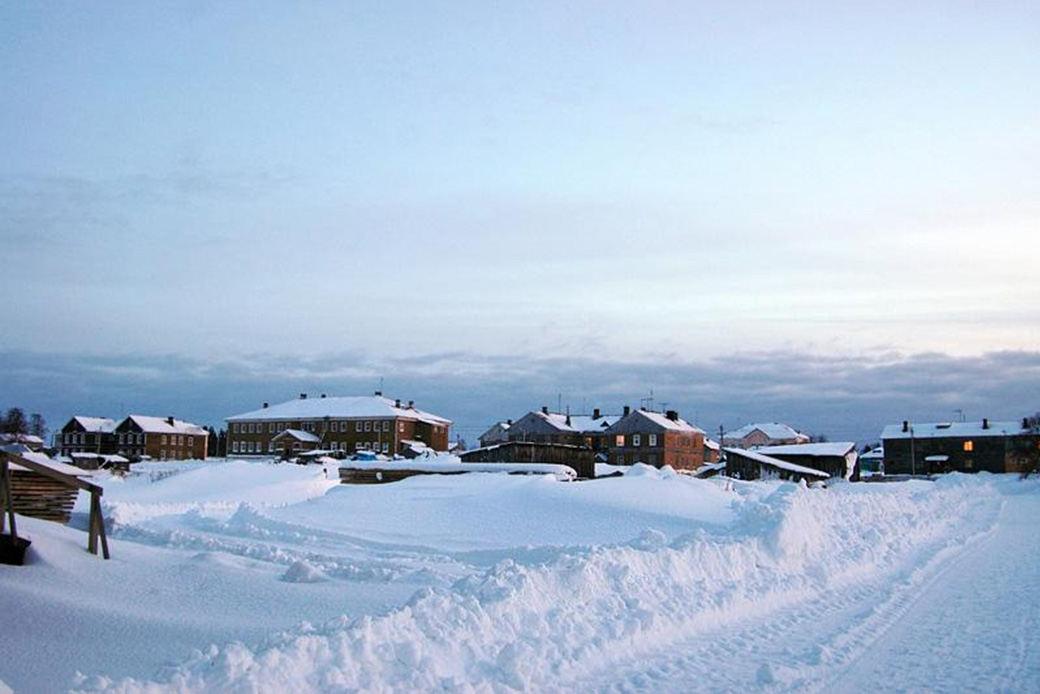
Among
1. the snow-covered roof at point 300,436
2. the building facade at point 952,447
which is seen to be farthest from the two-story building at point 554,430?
the building facade at point 952,447

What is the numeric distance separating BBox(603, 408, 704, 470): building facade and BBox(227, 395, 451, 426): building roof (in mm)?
20433

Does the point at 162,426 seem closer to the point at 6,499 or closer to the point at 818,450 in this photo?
the point at 818,450

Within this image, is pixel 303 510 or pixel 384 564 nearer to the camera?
pixel 384 564

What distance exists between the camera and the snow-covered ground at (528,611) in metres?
7.79

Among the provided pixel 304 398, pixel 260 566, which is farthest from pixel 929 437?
pixel 260 566

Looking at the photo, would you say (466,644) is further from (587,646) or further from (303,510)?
(303,510)

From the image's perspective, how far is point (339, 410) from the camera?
99812mm

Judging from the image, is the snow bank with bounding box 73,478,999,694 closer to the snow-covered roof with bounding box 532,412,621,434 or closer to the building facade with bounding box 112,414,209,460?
the snow-covered roof with bounding box 532,412,621,434

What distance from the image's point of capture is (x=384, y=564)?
16609mm

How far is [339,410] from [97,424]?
121 feet

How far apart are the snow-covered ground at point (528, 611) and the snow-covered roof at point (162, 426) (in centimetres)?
9471

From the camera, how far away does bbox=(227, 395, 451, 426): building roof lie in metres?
98.2

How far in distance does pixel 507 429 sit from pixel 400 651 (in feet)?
329

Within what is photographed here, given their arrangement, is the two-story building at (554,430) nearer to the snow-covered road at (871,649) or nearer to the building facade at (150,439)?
the building facade at (150,439)
